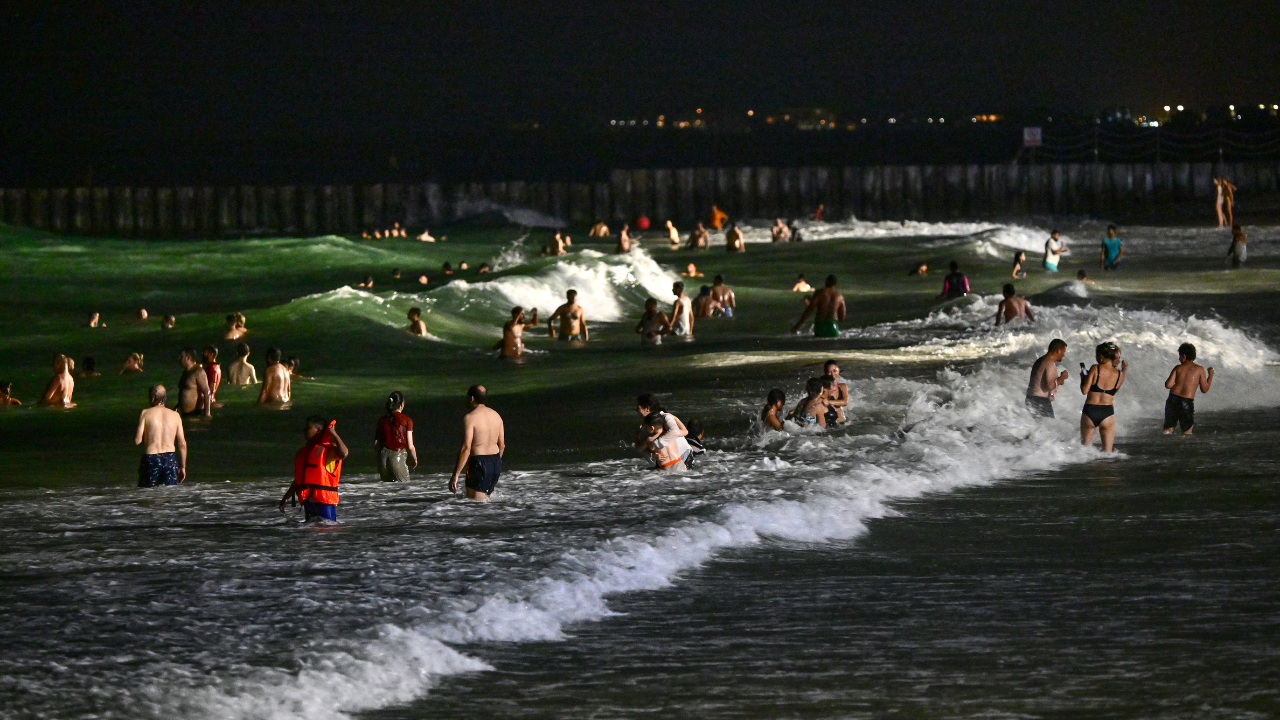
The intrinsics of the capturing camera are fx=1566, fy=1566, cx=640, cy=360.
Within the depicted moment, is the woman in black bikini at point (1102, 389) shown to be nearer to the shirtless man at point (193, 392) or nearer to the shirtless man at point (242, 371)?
the shirtless man at point (193, 392)

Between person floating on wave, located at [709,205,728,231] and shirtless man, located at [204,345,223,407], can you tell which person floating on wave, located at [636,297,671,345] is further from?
person floating on wave, located at [709,205,728,231]

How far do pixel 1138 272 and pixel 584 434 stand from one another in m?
22.7

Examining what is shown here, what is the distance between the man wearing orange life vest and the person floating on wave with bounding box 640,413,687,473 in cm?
328

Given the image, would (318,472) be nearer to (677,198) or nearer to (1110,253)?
(1110,253)

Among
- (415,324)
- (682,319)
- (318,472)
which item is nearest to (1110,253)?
(682,319)

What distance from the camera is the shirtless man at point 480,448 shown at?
41.0ft

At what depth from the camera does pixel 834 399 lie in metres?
16.8

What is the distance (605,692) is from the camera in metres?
7.71

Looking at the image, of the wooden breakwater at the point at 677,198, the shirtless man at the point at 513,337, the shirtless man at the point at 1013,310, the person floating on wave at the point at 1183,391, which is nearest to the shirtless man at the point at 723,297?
the shirtless man at the point at 513,337

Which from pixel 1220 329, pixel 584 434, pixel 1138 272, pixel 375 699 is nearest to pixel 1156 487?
pixel 584 434

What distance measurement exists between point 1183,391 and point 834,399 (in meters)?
3.55

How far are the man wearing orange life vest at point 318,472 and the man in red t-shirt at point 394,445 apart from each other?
5.61 feet

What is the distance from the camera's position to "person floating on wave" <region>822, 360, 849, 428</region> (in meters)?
16.8

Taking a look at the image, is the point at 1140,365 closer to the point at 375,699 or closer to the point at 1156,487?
the point at 1156,487
